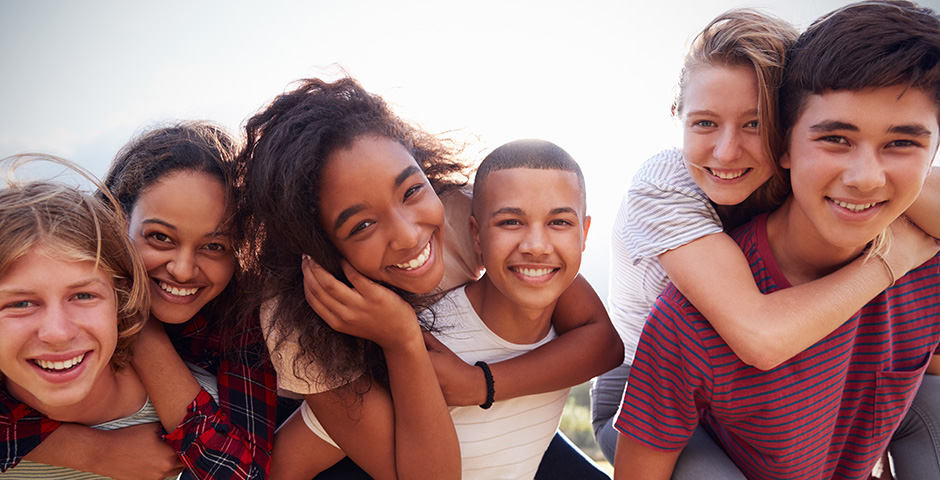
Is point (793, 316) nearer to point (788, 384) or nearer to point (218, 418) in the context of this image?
point (788, 384)

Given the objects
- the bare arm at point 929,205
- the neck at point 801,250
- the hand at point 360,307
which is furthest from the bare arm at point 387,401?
the bare arm at point 929,205

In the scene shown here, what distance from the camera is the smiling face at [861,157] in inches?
73.2

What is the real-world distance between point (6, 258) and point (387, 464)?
136 centimetres

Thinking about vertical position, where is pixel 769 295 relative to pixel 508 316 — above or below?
above

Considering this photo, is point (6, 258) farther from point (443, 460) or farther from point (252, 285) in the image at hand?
point (443, 460)

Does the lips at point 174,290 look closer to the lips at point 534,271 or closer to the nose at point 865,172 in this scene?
the lips at point 534,271

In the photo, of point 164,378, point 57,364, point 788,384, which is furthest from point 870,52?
point 57,364

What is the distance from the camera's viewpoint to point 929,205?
2.08 meters

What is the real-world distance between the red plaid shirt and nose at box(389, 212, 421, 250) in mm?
684

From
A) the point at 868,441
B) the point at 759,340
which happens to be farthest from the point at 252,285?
the point at 868,441

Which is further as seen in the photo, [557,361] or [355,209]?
[557,361]

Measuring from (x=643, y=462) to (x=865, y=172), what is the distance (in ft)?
3.88

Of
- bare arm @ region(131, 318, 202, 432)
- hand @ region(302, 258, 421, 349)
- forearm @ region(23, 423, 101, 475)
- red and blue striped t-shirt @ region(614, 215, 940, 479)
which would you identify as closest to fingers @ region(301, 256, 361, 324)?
hand @ region(302, 258, 421, 349)

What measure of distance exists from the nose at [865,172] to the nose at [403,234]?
1342 mm
